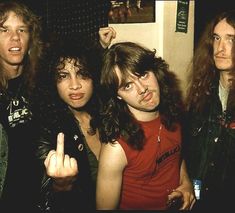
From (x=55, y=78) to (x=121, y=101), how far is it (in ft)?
1.40

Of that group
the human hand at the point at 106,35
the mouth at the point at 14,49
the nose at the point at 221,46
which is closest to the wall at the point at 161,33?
the human hand at the point at 106,35

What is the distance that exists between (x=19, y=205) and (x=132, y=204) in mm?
569

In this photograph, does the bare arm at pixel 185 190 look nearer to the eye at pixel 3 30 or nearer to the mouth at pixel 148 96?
the mouth at pixel 148 96

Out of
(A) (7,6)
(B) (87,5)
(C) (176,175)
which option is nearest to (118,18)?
(B) (87,5)

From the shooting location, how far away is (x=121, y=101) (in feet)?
5.36

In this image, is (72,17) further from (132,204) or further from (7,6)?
(132,204)

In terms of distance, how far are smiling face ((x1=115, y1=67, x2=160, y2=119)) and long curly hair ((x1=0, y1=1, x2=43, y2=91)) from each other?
608 millimetres

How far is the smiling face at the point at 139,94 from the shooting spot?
1.55 metres

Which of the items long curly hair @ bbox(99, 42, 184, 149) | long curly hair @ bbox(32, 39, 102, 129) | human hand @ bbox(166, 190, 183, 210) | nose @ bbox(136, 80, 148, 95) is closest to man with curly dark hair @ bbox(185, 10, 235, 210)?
human hand @ bbox(166, 190, 183, 210)

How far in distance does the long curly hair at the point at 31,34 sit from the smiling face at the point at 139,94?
2.00 ft

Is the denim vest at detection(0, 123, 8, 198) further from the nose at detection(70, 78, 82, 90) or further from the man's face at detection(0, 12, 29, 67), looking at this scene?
the man's face at detection(0, 12, 29, 67)

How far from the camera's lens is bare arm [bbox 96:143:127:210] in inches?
56.4

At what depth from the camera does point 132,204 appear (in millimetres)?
1548

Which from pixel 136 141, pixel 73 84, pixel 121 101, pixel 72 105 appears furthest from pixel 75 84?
pixel 136 141
